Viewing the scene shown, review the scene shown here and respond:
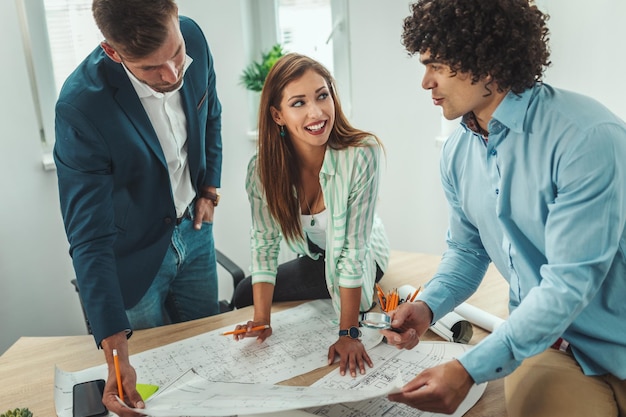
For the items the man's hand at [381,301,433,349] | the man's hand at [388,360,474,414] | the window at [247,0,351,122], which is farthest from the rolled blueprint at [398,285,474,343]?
the window at [247,0,351,122]

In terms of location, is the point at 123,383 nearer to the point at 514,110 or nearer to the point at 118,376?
the point at 118,376

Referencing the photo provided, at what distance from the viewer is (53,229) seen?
2.62 m

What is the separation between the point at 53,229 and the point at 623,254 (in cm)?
233

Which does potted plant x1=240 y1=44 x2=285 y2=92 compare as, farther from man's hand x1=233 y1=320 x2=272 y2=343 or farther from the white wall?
man's hand x1=233 y1=320 x2=272 y2=343

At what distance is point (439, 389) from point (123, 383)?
25.7 inches

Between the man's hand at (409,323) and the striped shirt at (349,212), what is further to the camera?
the striped shirt at (349,212)

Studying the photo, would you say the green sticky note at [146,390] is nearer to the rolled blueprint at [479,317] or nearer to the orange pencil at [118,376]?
the orange pencil at [118,376]

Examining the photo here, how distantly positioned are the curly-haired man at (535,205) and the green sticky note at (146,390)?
1.83 feet

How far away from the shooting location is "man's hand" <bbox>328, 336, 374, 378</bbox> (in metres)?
1.36

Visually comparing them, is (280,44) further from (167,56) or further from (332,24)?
(167,56)

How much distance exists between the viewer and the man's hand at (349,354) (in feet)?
4.46

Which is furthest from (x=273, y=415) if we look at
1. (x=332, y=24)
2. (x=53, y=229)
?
(x=332, y=24)

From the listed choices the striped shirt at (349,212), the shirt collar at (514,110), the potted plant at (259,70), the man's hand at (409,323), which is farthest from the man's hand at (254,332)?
the potted plant at (259,70)

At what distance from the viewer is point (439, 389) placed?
105 cm
